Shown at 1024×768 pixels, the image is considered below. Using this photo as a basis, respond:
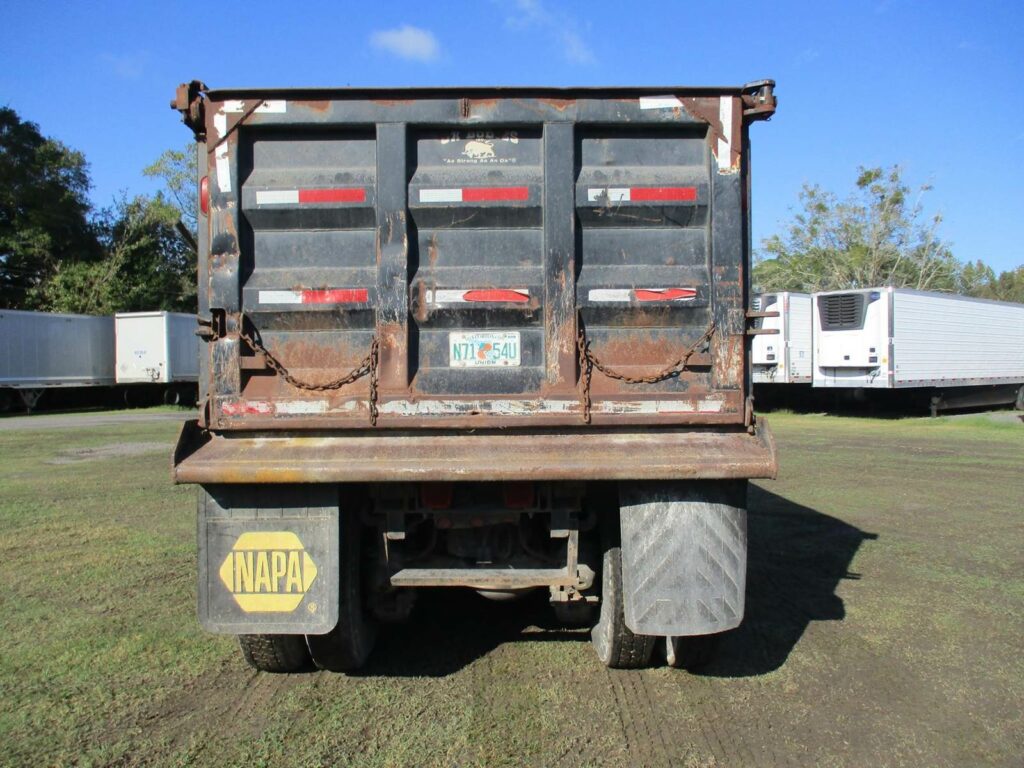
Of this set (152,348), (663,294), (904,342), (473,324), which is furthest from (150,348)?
(663,294)

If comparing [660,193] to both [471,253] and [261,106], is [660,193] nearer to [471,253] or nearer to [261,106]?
[471,253]

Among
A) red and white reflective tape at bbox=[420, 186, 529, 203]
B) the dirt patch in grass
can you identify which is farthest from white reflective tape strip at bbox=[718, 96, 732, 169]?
the dirt patch in grass

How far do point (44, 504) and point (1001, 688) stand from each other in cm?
935

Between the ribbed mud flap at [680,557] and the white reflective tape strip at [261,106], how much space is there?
2.38 meters

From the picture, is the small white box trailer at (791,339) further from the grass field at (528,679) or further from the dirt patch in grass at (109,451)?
the grass field at (528,679)

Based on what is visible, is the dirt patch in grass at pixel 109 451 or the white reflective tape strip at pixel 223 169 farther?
the dirt patch in grass at pixel 109 451

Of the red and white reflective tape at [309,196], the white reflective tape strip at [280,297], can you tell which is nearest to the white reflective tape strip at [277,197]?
the red and white reflective tape at [309,196]

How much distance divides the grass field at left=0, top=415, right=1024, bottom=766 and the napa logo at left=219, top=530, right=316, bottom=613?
562 millimetres

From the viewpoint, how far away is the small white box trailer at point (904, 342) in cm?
2223

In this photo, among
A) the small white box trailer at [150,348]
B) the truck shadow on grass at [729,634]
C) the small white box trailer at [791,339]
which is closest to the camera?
the truck shadow on grass at [729,634]

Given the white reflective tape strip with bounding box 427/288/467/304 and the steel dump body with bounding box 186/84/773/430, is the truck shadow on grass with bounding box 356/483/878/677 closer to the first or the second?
the steel dump body with bounding box 186/84/773/430

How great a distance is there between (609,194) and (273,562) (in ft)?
7.61

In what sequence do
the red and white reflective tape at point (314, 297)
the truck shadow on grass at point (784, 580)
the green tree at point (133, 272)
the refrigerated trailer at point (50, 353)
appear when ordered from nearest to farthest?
the red and white reflective tape at point (314, 297) < the truck shadow on grass at point (784, 580) < the refrigerated trailer at point (50, 353) < the green tree at point (133, 272)

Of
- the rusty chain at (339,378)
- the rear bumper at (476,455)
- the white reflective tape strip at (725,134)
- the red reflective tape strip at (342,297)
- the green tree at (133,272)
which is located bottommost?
the rear bumper at (476,455)
